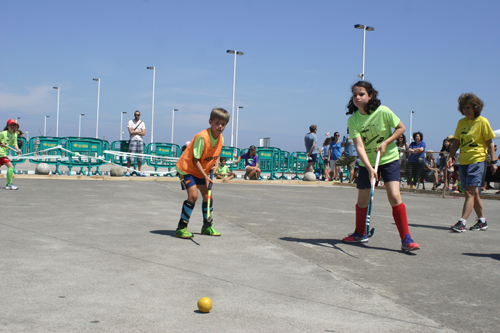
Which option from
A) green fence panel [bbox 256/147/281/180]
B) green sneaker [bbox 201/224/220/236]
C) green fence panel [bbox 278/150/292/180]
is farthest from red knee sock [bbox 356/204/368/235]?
green fence panel [bbox 278/150/292/180]

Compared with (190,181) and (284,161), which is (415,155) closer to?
(284,161)

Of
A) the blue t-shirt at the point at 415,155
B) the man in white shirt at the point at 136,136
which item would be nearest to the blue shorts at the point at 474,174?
the blue t-shirt at the point at 415,155

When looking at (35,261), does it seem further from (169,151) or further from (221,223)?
(169,151)

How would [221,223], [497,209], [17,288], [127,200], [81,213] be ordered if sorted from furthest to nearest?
[497,209]
[127,200]
[81,213]
[221,223]
[17,288]

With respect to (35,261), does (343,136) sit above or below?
above

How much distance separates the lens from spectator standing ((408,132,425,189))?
1630 cm

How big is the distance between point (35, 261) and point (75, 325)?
1690mm

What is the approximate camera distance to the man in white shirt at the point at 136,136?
18625mm

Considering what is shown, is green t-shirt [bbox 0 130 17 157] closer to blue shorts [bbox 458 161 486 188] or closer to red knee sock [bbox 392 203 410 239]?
red knee sock [bbox 392 203 410 239]

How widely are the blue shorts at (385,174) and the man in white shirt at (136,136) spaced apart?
13909 mm

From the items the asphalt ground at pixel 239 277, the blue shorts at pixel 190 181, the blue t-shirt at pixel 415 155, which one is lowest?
the asphalt ground at pixel 239 277

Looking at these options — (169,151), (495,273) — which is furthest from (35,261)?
(169,151)

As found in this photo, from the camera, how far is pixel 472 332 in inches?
114

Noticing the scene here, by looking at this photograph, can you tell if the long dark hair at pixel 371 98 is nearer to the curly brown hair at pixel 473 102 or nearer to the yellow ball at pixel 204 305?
the curly brown hair at pixel 473 102
